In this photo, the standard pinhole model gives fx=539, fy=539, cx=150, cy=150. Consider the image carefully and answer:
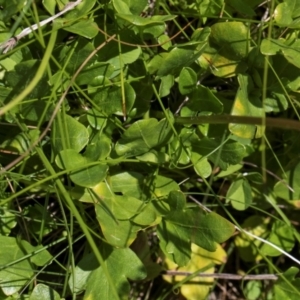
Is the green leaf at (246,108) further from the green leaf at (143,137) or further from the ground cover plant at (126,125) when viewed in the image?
the green leaf at (143,137)

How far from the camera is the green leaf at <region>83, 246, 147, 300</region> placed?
1105 mm

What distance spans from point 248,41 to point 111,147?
348 mm

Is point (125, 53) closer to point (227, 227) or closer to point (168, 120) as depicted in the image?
point (168, 120)

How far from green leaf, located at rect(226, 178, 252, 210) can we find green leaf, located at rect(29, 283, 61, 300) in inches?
17.2

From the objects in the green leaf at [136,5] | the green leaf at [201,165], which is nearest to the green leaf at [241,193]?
the green leaf at [201,165]

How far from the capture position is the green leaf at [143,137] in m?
1.03

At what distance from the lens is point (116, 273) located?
3.64 ft

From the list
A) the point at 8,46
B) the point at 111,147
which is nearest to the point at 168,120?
the point at 111,147

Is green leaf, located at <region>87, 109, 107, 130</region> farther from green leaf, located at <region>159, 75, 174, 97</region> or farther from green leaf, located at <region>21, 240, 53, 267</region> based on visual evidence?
green leaf, located at <region>21, 240, 53, 267</region>

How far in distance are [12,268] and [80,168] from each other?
27 cm

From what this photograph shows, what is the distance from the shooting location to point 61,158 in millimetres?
1002

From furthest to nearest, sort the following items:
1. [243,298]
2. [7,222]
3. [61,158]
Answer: [243,298] → [7,222] → [61,158]

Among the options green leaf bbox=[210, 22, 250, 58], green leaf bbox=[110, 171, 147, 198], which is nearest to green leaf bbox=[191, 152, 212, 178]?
green leaf bbox=[110, 171, 147, 198]

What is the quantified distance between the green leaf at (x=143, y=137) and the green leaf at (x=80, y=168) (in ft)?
0.25
